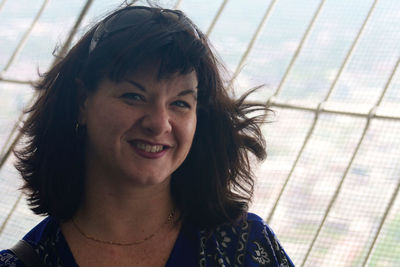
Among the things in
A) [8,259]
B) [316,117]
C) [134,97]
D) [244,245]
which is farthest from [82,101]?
[316,117]

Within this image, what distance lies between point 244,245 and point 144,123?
1.65 feet

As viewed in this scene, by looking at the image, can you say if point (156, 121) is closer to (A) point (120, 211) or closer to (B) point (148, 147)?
(B) point (148, 147)

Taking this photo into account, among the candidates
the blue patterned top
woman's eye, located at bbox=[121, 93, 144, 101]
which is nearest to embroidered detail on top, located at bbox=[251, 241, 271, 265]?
the blue patterned top

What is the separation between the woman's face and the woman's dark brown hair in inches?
4.2

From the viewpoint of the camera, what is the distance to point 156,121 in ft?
7.02

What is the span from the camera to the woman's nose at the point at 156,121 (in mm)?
2141

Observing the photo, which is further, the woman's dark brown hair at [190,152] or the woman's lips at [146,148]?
the woman's dark brown hair at [190,152]

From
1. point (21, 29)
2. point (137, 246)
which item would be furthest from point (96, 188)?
point (21, 29)

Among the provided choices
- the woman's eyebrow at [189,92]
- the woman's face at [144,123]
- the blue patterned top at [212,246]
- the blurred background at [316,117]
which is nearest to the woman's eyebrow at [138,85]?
the woman's face at [144,123]

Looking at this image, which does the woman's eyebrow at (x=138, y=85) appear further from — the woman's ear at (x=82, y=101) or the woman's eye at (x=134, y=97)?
the woman's ear at (x=82, y=101)

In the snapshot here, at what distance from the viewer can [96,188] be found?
2373mm

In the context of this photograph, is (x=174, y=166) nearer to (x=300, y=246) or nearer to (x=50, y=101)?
(x=50, y=101)

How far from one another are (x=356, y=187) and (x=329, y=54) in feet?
4.36

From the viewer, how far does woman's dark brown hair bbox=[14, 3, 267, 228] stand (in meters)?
2.30
